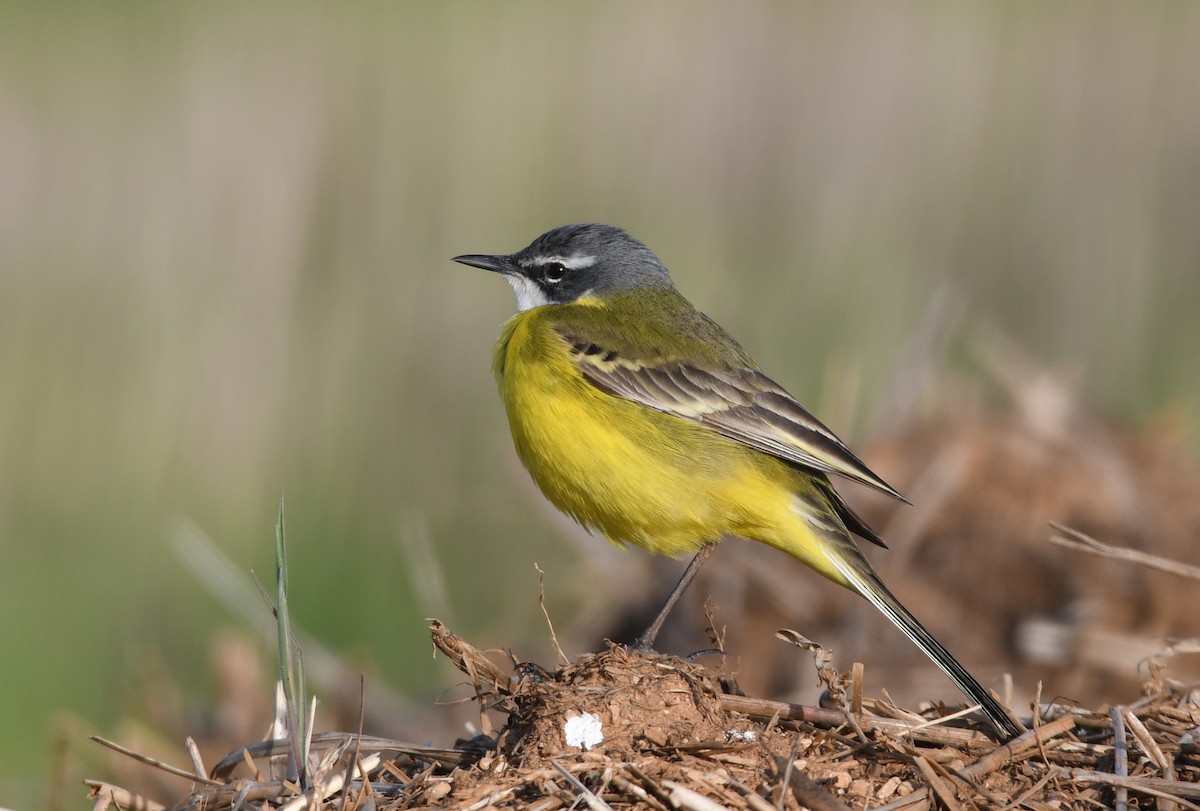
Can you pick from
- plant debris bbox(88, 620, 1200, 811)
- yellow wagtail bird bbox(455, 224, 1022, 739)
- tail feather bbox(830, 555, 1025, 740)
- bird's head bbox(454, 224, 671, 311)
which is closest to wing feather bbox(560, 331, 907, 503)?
yellow wagtail bird bbox(455, 224, 1022, 739)

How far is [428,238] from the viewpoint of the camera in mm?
12547

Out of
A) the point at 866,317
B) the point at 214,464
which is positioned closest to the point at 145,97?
the point at 214,464

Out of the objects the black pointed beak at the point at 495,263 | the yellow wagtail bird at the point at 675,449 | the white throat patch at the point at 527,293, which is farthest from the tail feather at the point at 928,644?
the black pointed beak at the point at 495,263

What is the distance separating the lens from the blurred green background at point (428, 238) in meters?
10.9

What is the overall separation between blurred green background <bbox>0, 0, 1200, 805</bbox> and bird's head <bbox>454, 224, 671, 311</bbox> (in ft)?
7.68

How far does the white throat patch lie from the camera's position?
7.45 metres

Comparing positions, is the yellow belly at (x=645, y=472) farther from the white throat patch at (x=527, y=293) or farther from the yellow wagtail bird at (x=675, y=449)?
the white throat patch at (x=527, y=293)

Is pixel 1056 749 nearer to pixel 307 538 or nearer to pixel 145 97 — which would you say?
pixel 307 538

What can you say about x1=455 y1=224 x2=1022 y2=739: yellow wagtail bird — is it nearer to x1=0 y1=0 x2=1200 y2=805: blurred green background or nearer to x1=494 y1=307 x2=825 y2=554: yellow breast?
x1=494 y1=307 x2=825 y2=554: yellow breast

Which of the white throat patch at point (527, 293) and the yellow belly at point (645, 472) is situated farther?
the white throat patch at point (527, 293)

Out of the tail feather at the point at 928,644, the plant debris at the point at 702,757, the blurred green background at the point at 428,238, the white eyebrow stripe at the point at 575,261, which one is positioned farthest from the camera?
the blurred green background at the point at 428,238

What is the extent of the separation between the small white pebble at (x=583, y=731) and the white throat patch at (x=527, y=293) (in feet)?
11.2

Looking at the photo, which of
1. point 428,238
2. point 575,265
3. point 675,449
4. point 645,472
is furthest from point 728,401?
point 428,238

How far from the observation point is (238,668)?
7758mm
